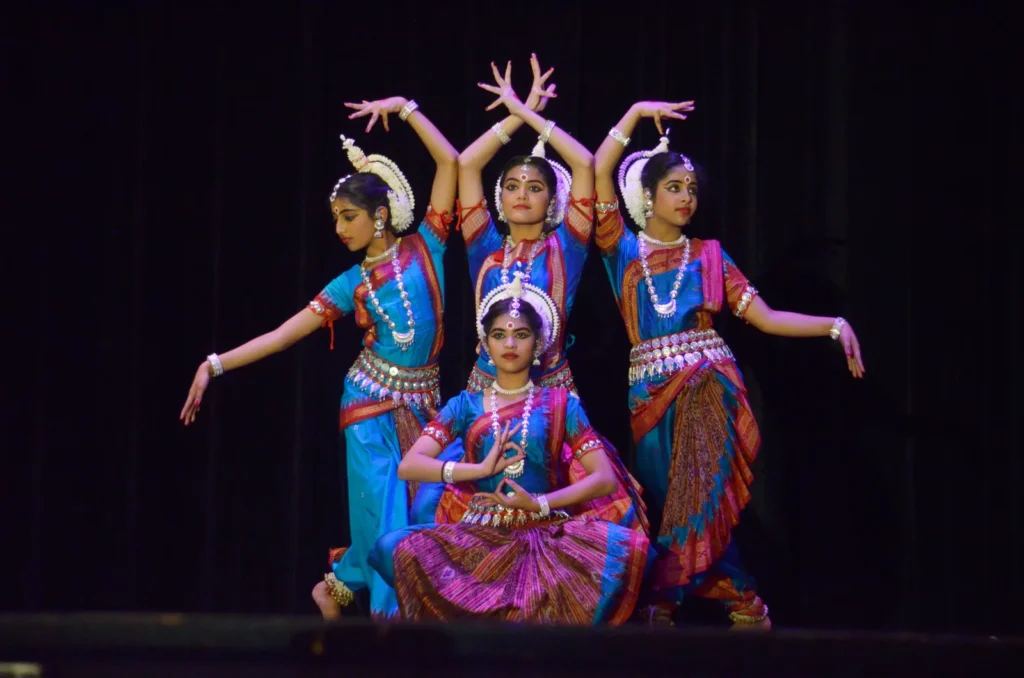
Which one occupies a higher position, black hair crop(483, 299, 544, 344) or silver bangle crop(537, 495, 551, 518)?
black hair crop(483, 299, 544, 344)

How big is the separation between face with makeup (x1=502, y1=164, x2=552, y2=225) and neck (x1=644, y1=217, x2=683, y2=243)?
12.4 inches

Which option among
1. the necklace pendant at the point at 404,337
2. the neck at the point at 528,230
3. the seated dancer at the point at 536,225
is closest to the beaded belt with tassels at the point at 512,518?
the seated dancer at the point at 536,225

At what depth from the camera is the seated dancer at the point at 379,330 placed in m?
3.91

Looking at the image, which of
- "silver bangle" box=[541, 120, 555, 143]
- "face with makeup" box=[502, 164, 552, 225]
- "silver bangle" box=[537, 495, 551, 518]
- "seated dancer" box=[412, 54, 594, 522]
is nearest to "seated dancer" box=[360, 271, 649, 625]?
"silver bangle" box=[537, 495, 551, 518]

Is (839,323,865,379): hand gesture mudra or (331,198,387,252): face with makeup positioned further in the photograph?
(331,198,387,252): face with makeup

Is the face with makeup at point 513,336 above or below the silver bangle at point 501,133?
below

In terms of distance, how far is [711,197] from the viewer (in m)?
4.12

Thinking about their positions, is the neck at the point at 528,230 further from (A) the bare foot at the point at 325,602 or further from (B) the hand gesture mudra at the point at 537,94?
(A) the bare foot at the point at 325,602

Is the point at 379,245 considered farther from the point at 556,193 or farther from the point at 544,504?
the point at 544,504

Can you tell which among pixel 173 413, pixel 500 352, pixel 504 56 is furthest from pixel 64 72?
pixel 500 352

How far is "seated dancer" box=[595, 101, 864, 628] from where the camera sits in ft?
12.3

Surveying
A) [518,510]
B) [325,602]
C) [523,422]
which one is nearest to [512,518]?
[518,510]

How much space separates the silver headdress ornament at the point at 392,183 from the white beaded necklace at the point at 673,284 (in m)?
0.71

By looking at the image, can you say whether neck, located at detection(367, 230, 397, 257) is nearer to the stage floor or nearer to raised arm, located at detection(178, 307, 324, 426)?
raised arm, located at detection(178, 307, 324, 426)
